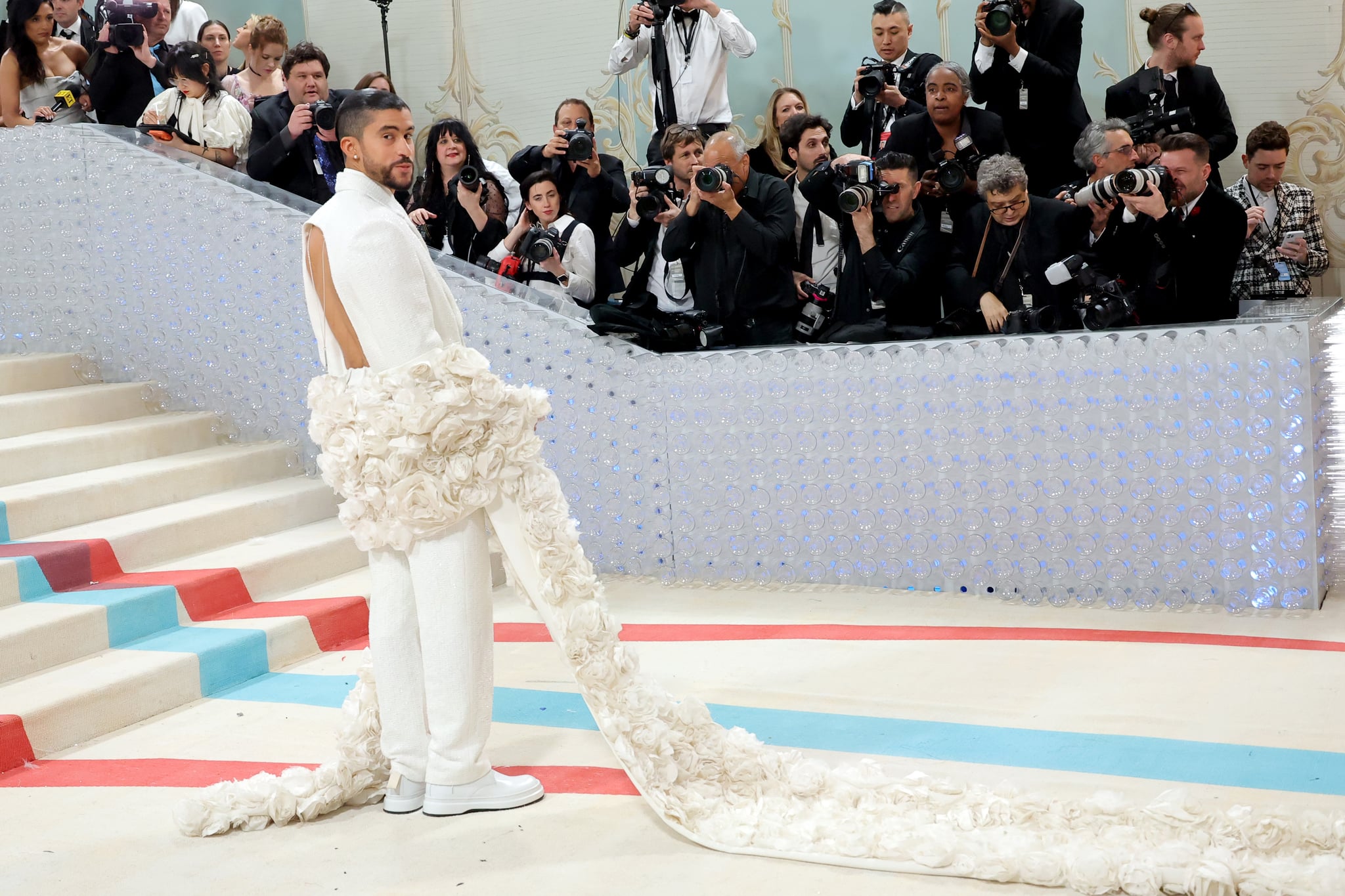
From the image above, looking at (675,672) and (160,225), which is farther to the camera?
(160,225)

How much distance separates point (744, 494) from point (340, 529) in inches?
57.1

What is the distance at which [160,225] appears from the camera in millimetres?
5102

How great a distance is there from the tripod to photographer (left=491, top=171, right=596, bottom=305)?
237cm

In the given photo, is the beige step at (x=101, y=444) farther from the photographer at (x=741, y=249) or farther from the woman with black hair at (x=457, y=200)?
the photographer at (x=741, y=249)

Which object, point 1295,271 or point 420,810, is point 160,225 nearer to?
point 420,810

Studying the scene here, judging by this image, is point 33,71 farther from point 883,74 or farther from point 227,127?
point 883,74

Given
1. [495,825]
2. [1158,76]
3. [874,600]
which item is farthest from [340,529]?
[1158,76]

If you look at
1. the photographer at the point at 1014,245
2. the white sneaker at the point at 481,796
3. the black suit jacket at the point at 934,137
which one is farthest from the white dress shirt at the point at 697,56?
the white sneaker at the point at 481,796

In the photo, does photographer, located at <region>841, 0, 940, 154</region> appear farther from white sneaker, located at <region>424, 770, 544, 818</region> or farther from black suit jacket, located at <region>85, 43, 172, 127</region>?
white sneaker, located at <region>424, 770, 544, 818</region>

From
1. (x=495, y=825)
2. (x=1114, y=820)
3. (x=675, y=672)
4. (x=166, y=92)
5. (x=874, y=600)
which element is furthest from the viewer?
(x=166, y=92)

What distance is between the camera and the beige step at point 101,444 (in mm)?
4391

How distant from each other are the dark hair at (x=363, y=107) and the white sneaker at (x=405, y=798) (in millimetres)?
1370

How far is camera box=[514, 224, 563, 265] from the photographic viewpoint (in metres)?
5.11

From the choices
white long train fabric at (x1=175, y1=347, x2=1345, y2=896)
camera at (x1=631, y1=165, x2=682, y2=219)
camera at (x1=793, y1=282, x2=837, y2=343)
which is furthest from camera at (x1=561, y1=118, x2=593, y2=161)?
white long train fabric at (x1=175, y1=347, x2=1345, y2=896)
